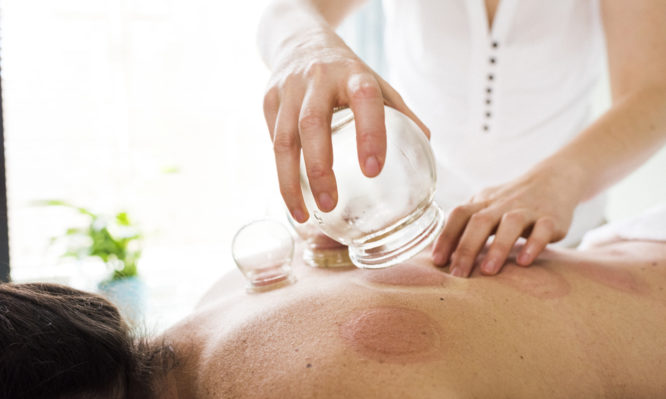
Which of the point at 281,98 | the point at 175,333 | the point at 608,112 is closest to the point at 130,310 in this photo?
the point at 175,333

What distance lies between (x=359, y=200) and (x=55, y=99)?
4.06 metres

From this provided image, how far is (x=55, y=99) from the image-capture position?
395 centimetres

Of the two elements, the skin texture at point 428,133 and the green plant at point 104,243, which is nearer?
the skin texture at point 428,133

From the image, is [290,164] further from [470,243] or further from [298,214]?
[470,243]

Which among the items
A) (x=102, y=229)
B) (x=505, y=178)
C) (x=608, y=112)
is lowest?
(x=102, y=229)

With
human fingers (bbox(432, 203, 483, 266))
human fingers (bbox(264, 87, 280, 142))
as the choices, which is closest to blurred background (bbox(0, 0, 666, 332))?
human fingers (bbox(432, 203, 483, 266))

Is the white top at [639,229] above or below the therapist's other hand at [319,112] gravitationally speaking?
below

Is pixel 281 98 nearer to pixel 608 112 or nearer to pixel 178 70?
pixel 608 112

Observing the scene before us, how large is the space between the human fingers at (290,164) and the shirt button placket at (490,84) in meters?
0.91

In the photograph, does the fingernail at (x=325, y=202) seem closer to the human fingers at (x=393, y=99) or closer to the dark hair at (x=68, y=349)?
the human fingers at (x=393, y=99)

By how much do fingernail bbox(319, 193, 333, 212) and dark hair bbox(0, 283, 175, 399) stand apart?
0.31 meters

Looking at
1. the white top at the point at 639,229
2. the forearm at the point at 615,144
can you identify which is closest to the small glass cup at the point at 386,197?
the forearm at the point at 615,144

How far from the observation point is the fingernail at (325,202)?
0.52 metres

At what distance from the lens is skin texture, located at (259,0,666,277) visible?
1.74 feet
